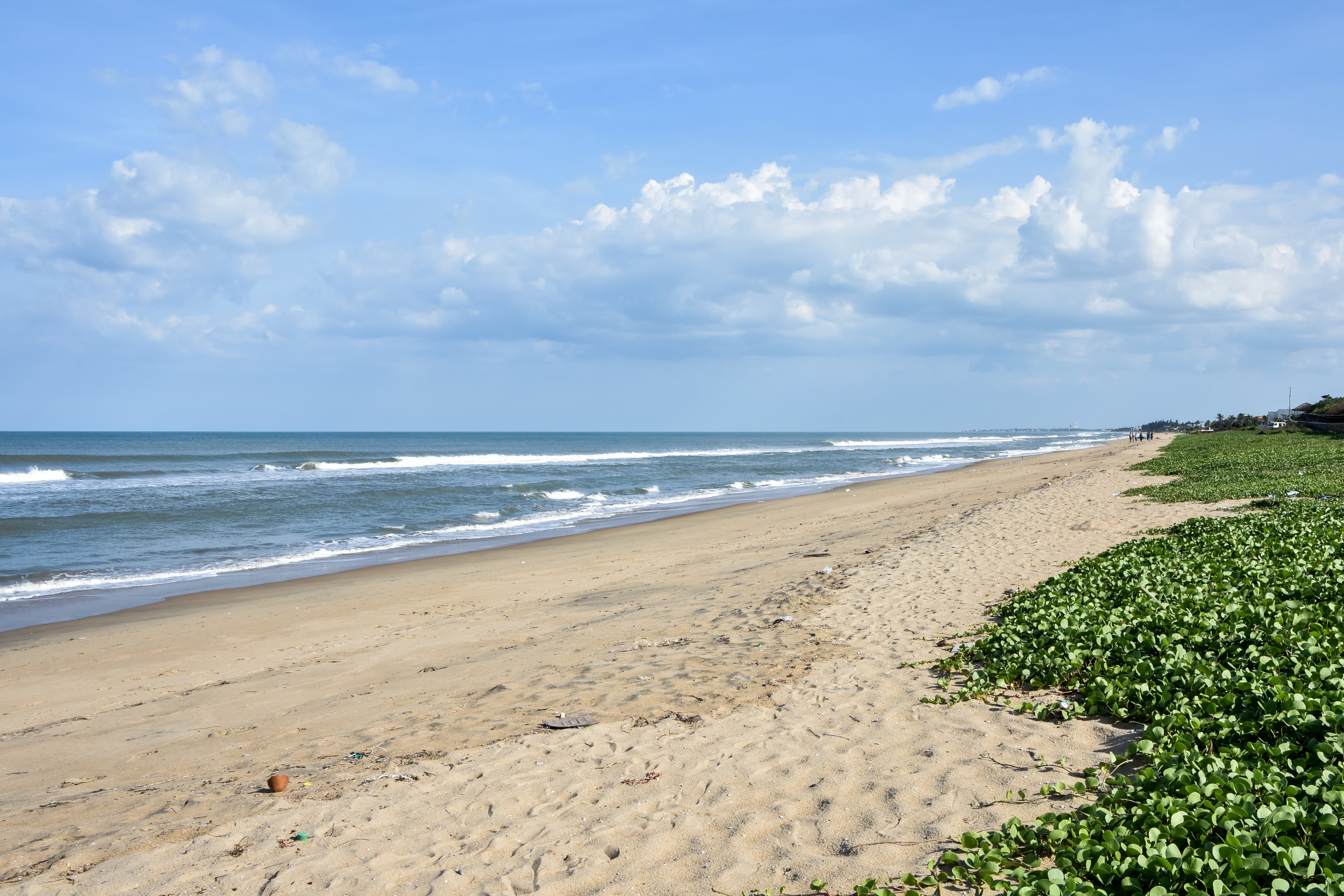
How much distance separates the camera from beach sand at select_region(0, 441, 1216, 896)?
4180mm

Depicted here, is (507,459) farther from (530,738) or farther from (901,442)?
(901,442)

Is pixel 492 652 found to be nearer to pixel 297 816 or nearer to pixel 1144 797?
pixel 297 816

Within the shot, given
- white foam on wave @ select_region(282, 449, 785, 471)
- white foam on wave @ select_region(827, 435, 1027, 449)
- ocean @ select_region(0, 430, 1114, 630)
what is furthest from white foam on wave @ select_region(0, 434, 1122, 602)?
white foam on wave @ select_region(827, 435, 1027, 449)

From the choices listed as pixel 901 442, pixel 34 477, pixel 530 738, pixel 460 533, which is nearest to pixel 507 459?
pixel 34 477

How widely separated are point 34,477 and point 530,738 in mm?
51241

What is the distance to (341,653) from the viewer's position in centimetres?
964

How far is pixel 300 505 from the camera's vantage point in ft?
91.2

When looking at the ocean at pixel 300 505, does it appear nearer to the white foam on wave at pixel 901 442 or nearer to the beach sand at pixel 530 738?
the beach sand at pixel 530 738

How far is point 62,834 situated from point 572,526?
1799 centimetres

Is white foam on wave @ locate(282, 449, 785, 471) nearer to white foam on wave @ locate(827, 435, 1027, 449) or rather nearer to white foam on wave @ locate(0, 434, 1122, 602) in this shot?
white foam on wave @ locate(827, 435, 1027, 449)

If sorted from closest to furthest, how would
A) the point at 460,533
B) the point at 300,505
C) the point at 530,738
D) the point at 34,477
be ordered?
the point at 530,738 < the point at 460,533 < the point at 300,505 < the point at 34,477

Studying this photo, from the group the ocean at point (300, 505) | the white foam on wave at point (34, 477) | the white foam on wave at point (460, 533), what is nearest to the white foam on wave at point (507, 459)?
the ocean at point (300, 505)

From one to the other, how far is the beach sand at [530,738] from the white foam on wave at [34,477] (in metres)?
37.8

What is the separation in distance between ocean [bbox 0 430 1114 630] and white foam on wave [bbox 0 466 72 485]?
250 mm
